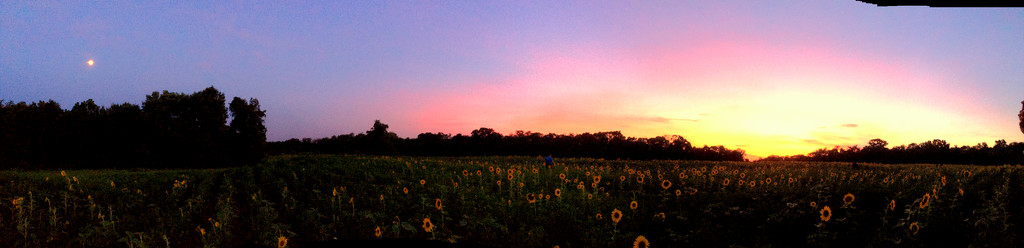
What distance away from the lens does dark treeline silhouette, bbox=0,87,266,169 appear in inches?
1668

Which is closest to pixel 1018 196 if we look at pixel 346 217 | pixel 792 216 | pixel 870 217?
pixel 870 217

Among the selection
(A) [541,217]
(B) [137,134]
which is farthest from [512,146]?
(A) [541,217]

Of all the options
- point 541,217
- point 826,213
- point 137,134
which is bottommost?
point 541,217

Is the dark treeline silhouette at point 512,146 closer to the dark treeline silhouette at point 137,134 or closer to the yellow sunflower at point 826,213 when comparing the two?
the dark treeline silhouette at point 137,134

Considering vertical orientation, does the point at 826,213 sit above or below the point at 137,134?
below

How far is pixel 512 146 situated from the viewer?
6794 cm

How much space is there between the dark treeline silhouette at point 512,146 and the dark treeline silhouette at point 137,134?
27.2 feet

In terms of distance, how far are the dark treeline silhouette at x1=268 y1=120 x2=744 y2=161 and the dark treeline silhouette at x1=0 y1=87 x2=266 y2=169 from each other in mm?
8288

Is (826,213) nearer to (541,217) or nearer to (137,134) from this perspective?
(541,217)

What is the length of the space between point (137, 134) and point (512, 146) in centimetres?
3958

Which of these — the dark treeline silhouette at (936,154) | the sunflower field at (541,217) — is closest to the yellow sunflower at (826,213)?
the sunflower field at (541,217)

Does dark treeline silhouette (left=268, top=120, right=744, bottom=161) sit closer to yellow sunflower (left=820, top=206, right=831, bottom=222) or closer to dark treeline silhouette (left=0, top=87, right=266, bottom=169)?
dark treeline silhouette (left=0, top=87, right=266, bottom=169)

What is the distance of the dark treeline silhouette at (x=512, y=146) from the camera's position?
199ft

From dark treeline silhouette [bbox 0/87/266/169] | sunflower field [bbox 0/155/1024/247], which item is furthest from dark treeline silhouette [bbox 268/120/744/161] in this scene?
sunflower field [bbox 0/155/1024/247]
